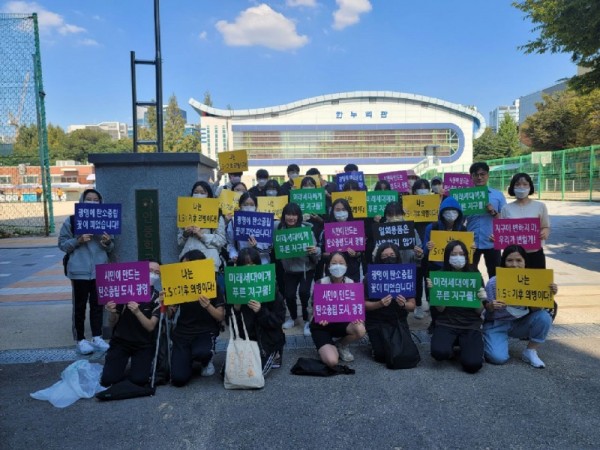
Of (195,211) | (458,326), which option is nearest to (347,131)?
(195,211)

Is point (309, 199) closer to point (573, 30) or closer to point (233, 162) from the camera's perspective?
point (233, 162)

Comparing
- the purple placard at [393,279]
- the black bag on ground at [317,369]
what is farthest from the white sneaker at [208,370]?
the purple placard at [393,279]

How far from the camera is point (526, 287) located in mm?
4172

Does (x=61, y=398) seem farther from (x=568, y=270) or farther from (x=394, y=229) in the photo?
(x=568, y=270)

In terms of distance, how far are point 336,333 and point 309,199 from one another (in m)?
2.15

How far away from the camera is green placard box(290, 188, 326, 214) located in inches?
241

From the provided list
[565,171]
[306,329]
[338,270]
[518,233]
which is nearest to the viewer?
[338,270]

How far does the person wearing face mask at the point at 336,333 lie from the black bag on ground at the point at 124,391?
159cm

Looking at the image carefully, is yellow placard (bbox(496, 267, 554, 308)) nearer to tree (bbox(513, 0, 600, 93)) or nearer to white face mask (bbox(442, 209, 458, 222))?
white face mask (bbox(442, 209, 458, 222))

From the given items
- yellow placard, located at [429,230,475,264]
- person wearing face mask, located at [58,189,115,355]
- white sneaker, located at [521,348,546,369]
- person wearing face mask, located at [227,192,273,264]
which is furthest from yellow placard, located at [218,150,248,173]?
white sneaker, located at [521,348,546,369]

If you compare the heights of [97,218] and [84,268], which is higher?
[97,218]

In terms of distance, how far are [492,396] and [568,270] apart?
586 centimetres

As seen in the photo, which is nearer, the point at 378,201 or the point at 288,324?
the point at 288,324

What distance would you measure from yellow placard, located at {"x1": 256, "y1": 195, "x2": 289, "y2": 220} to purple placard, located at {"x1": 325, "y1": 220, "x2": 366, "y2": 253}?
3.45ft
